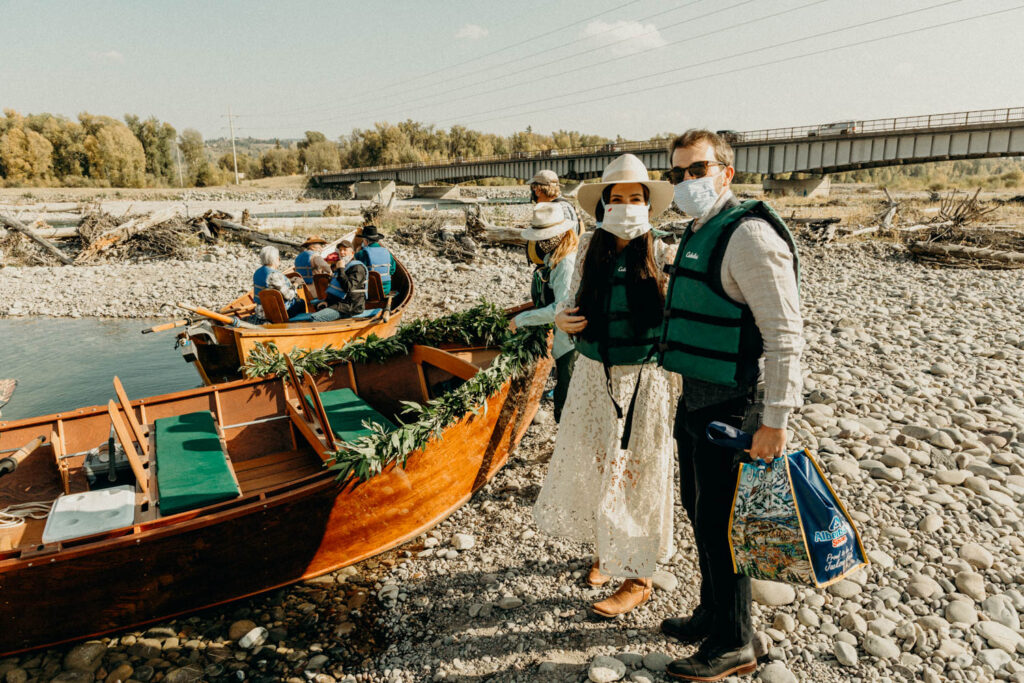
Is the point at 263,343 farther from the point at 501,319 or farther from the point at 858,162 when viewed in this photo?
the point at 858,162

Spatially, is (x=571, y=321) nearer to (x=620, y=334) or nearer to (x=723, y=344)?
(x=620, y=334)

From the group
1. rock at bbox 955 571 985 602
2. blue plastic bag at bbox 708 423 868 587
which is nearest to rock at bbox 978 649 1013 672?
rock at bbox 955 571 985 602

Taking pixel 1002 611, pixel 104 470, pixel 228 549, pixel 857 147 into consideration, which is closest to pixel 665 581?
pixel 1002 611

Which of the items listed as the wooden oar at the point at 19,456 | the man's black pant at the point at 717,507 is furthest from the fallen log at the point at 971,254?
the wooden oar at the point at 19,456

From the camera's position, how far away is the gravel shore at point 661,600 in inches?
129

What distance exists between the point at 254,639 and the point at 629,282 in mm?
3286

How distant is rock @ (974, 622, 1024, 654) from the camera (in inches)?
125

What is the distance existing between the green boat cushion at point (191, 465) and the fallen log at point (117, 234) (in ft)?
55.9

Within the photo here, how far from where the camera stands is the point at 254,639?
12.7 feet

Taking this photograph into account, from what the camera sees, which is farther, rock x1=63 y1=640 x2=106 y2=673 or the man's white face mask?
rock x1=63 y1=640 x2=106 y2=673

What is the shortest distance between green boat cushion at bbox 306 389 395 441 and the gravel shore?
104 cm

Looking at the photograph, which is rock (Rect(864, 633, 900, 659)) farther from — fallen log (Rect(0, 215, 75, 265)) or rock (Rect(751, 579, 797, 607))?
fallen log (Rect(0, 215, 75, 265))

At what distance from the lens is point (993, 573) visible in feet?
12.4

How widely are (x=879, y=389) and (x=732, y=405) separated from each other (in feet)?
17.6
